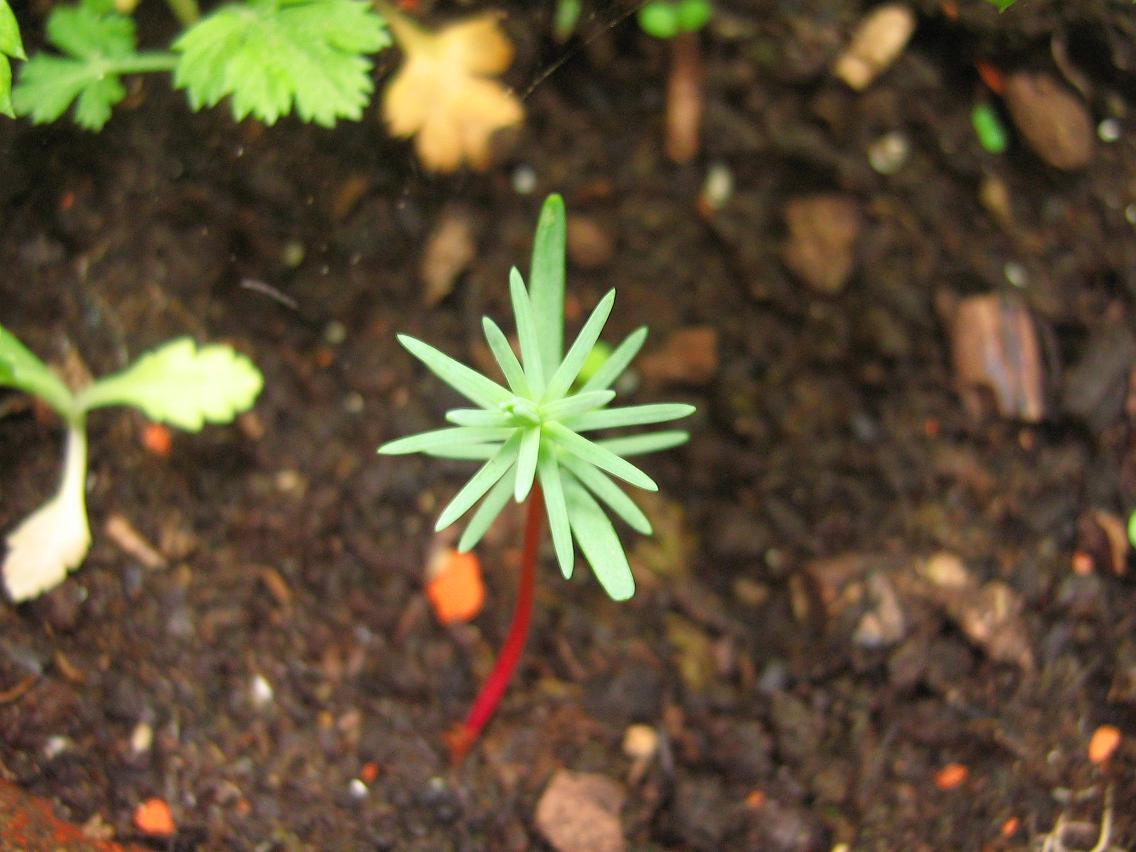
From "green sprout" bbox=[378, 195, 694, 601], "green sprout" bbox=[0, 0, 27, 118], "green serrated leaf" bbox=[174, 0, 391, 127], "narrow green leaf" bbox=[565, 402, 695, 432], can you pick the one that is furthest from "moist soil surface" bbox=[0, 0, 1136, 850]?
"narrow green leaf" bbox=[565, 402, 695, 432]

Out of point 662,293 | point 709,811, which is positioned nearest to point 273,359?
point 662,293

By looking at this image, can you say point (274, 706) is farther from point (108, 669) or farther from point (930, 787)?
point (930, 787)

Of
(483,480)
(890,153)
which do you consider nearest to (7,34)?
(483,480)

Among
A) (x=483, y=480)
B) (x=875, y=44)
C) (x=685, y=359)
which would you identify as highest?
(x=875, y=44)

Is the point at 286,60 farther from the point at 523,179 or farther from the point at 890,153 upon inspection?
the point at 890,153

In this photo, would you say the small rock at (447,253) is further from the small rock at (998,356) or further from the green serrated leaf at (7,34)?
the small rock at (998,356)

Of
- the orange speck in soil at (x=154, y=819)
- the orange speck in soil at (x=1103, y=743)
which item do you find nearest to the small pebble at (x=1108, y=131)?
the orange speck in soil at (x=1103, y=743)
